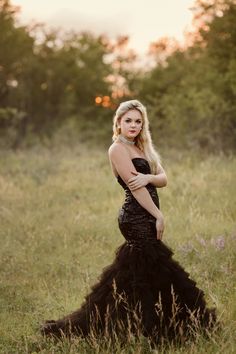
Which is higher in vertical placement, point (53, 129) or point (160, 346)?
point (53, 129)

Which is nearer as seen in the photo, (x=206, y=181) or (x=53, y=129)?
(x=206, y=181)

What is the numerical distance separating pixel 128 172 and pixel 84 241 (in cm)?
445

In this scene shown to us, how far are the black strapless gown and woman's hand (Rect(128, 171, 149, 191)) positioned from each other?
14 centimetres

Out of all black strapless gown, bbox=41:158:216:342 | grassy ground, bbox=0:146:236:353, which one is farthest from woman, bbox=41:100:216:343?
grassy ground, bbox=0:146:236:353

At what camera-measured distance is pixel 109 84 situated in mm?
32656

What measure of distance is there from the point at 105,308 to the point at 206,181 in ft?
24.5

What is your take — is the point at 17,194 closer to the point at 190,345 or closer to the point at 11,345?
the point at 11,345

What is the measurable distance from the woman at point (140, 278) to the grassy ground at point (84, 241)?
0.19 metres

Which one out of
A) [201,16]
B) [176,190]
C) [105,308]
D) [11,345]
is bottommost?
[11,345]

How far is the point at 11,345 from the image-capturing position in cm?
516

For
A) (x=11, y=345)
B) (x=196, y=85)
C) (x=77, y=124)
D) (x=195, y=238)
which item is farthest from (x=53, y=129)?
(x=11, y=345)

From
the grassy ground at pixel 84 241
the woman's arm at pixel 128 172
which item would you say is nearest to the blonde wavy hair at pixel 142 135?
the woman's arm at pixel 128 172

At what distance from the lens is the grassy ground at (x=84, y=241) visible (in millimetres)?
5350

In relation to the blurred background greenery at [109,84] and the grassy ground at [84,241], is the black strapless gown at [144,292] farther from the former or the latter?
the blurred background greenery at [109,84]
